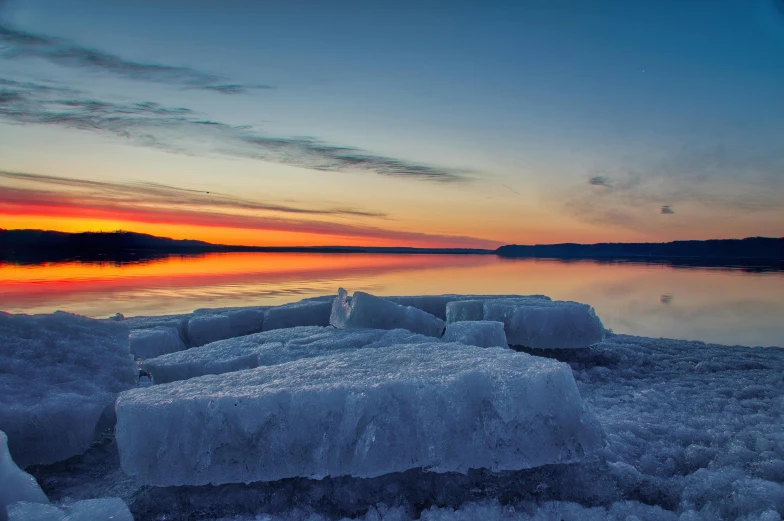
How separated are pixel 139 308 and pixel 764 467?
15231mm

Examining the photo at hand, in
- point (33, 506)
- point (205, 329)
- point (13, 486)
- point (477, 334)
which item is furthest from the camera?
point (205, 329)

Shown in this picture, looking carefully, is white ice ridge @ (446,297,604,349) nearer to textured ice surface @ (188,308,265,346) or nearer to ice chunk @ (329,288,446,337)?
ice chunk @ (329,288,446,337)

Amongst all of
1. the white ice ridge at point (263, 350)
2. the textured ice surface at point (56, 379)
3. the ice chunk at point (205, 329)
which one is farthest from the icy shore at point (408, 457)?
the ice chunk at point (205, 329)

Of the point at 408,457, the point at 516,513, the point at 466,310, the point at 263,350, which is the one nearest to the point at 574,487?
the point at 516,513

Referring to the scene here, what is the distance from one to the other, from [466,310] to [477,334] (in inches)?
59.0

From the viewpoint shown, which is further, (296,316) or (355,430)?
(296,316)

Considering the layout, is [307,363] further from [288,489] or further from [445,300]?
[445,300]

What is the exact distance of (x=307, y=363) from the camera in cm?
289

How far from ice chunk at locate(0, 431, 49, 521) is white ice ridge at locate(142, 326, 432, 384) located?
1.50 meters

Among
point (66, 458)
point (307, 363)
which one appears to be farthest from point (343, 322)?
point (66, 458)

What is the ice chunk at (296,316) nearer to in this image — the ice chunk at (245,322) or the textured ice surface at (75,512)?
the ice chunk at (245,322)

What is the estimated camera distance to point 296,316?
562 centimetres

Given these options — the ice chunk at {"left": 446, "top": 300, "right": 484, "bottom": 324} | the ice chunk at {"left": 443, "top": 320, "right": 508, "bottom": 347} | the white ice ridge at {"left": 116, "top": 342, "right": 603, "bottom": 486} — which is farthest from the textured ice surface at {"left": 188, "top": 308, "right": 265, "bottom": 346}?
the white ice ridge at {"left": 116, "top": 342, "right": 603, "bottom": 486}

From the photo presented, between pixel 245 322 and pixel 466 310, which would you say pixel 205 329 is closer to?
pixel 245 322
